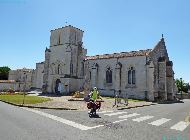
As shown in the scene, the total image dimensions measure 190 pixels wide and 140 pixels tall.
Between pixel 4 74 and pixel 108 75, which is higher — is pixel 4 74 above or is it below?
above

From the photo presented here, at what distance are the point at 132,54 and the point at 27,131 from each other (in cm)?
3243

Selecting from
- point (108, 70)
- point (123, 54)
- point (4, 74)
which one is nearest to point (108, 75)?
point (108, 70)

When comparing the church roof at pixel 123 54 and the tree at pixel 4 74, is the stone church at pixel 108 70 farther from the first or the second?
the tree at pixel 4 74

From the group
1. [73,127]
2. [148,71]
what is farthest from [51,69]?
[73,127]

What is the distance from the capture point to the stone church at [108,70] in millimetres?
37156

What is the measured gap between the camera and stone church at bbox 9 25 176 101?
3716cm

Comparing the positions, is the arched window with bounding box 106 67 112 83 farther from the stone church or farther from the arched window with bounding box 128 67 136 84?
the arched window with bounding box 128 67 136 84

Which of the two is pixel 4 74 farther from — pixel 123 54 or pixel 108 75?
pixel 123 54

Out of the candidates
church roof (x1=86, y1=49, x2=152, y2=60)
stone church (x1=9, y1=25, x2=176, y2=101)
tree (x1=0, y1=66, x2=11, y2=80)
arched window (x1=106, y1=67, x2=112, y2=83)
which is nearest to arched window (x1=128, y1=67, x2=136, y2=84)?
stone church (x1=9, y1=25, x2=176, y2=101)

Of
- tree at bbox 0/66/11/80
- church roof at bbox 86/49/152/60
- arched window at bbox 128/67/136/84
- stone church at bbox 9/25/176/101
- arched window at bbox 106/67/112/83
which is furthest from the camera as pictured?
tree at bbox 0/66/11/80

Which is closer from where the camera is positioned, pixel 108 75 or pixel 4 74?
pixel 108 75

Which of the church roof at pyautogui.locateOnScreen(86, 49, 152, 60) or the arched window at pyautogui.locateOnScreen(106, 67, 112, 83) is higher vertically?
the church roof at pyautogui.locateOnScreen(86, 49, 152, 60)

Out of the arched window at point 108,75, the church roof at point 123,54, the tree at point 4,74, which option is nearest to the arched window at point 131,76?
the church roof at point 123,54

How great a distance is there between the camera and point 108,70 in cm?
4203
